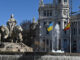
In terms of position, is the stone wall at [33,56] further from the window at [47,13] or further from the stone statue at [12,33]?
the window at [47,13]

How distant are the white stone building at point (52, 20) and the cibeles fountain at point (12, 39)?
1365 inches

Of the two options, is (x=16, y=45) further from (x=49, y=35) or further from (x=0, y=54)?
(x=49, y=35)

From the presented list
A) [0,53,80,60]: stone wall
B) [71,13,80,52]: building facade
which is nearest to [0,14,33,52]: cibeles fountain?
[0,53,80,60]: stone wall

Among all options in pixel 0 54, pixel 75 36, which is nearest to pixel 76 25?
pixel 75 36

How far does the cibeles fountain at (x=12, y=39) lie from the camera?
121 feet

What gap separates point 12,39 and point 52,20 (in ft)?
127

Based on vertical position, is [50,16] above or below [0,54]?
above

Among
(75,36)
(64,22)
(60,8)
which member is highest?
(60,8)

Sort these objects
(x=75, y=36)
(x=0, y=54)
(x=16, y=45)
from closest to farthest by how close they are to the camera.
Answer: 1. (x=0, y=54)
2. (x=16, y=45)
3. (x=75, y=36)

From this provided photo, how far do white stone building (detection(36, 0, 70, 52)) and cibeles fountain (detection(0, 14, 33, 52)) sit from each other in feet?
114

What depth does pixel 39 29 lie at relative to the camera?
77.6 m

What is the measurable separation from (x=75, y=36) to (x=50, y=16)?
11750 mm

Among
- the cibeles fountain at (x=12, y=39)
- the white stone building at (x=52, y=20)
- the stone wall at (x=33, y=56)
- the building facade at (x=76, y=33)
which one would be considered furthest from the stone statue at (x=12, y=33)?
the building facade at (x=76, y=33)

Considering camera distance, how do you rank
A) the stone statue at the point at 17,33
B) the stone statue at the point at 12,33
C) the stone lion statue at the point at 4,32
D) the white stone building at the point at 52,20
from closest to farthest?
the stone statue at the point at 17,33 → the stone statue at the point at 12,33 → the stone lion statue at the point at 4,32 → the white stone building at the point at 52,20
